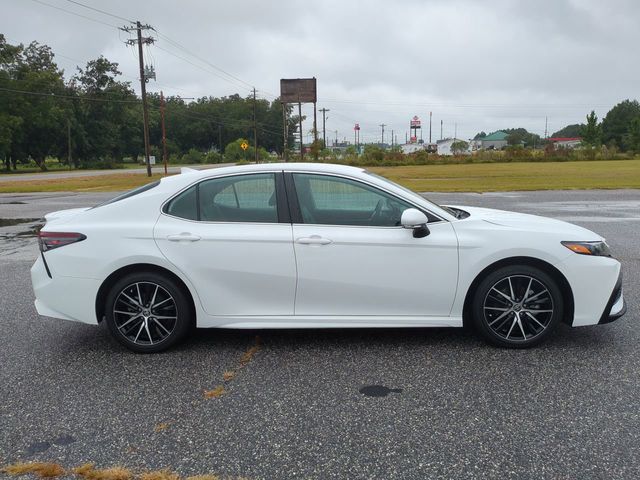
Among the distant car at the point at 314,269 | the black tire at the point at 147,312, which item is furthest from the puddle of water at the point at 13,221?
the black tire at the point at 147,312

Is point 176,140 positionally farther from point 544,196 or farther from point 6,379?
point 6,379

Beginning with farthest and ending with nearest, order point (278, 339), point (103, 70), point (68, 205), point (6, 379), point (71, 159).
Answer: point (103, 70), point (71, 159), point (68, 205), point (278, 339), point (6, 379)

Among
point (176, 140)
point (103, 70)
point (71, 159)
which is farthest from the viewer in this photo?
point (176, 140)

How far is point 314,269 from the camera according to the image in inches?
161

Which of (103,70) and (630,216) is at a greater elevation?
(103,70)

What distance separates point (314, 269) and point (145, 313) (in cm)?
139

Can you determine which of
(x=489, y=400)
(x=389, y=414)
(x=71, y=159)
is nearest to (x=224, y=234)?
(x=389, y=414)

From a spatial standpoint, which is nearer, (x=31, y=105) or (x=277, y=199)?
(x=277, y=199)

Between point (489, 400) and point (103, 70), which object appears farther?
point (103, 70)

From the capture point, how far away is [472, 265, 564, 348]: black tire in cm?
407

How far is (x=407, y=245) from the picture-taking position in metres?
4.06

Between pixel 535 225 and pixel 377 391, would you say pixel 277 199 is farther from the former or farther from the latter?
pixel 535 225

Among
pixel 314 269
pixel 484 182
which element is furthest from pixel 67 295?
pixel 484 182

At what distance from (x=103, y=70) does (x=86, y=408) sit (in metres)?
93.6
